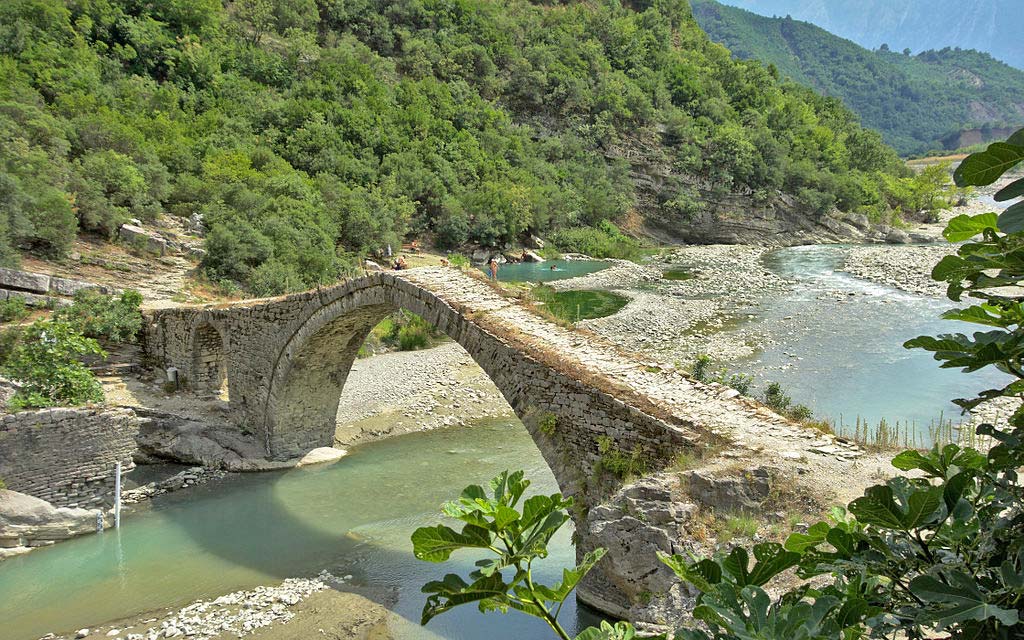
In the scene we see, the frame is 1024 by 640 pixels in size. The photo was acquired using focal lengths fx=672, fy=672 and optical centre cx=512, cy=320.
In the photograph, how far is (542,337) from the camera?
8.27 metres

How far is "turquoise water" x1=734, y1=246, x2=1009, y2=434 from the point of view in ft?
46.2

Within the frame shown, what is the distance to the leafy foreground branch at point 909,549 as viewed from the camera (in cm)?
136

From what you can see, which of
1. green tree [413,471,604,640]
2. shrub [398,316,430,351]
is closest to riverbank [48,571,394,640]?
green tree [413,471,604,640]

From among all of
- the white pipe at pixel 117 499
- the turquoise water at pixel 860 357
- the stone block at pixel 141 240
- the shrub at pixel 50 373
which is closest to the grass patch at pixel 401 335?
the stone block at pixel 141 240

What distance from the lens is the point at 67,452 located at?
35.3ft

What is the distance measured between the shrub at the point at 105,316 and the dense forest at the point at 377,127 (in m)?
2.75

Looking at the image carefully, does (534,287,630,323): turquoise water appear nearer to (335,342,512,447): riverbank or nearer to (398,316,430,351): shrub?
(398,316,430,351): shrub

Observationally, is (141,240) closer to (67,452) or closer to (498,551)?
(67,452)

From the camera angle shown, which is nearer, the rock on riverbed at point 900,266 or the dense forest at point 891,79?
the rock on riverbed at point 900,266

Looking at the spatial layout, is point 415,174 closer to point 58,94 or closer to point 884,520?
point 58,94

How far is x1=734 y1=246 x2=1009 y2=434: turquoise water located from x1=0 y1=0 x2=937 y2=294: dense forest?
14109mm

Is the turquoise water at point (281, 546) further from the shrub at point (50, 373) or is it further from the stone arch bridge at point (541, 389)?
the shrub at point (50, 373)

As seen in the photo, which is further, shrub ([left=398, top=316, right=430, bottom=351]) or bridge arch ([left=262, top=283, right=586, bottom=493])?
shrub ([left=398, top=316, right=430, bottom=351])

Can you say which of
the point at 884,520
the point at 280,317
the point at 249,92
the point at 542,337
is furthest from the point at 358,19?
the point at 884,520
